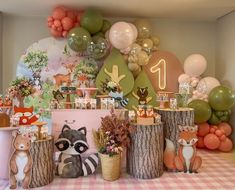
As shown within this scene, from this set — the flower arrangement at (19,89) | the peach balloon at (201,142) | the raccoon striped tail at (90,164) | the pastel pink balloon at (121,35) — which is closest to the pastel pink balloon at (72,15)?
the pastel pink balloon at (121,35)

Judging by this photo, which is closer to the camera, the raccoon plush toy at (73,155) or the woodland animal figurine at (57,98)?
the raccoon plush toy at (73,155)

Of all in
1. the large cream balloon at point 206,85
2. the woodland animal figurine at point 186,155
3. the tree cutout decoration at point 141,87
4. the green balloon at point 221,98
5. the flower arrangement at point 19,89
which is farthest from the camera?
the tree cutout decoration at point 141,87

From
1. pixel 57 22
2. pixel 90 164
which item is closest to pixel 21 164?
pixel 90 164

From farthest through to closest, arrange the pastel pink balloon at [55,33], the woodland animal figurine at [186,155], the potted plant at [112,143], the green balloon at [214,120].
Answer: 1. the pastel pink balloon at [55,33]
2. the green balloon at [214,120]
3. the woodland animal figurine at [186,155]
4. the potted plant at [112,143]

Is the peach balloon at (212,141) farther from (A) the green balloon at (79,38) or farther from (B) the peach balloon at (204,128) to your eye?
(A) the green balloon at (79,38)

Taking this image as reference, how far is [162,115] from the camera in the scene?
3.18 meters

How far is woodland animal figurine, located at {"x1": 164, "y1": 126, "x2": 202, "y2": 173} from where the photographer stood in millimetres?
3043

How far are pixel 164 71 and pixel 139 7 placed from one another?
1.22 metres

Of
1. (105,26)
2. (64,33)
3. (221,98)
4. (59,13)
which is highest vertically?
(59,13)

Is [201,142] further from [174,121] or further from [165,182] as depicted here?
[165,182]

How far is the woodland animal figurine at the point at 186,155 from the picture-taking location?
120 inches

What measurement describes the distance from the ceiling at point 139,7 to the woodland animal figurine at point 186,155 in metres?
1.89

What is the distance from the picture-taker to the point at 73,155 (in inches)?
113

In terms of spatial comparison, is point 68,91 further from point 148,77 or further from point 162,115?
point 148,77
